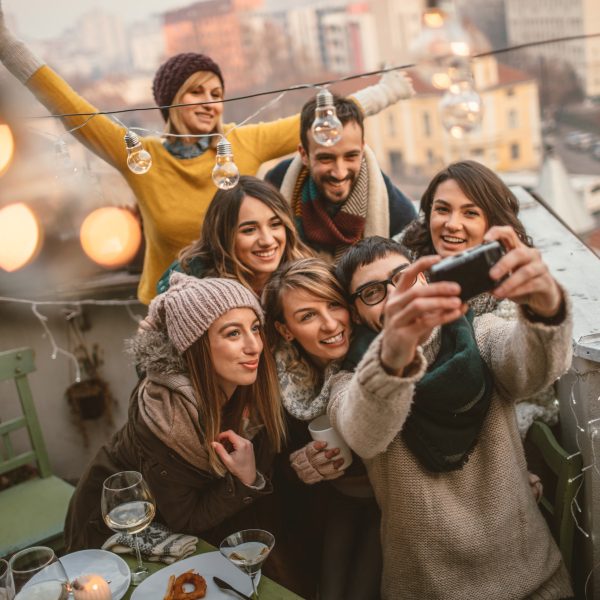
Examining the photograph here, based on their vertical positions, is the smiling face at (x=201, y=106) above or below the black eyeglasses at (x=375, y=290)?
above

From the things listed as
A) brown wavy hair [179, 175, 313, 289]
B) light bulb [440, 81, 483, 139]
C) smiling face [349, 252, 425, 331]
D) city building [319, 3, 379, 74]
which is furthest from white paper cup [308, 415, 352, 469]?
city building [319, 3, 379, 74]

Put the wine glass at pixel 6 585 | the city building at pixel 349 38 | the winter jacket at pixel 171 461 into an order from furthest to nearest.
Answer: the city building at pixel 349 38, the winter jacket at pixel 171 461, the wine glass at pixel 6 585

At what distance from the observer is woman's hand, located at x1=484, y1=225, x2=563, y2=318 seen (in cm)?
119

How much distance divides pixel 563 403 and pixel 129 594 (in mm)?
1306

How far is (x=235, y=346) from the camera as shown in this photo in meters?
1.81

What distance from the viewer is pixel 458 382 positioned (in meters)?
1.48

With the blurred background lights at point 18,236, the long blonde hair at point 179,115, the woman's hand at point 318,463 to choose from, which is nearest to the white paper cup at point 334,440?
the woman's hand at point 318,463

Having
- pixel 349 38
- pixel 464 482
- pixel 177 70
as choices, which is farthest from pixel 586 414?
pixel 349 38

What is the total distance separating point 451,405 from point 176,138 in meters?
1.50

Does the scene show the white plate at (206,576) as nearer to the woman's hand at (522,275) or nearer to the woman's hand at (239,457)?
the woman's hand at (239,457)

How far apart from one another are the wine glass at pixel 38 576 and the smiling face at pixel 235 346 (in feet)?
2.01

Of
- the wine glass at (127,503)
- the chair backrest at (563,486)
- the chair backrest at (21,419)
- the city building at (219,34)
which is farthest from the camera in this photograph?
the city building at (219,34)

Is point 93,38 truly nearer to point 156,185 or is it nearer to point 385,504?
point 156,185

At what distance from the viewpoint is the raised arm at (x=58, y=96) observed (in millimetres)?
2260
